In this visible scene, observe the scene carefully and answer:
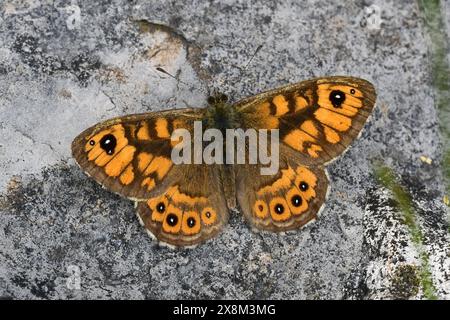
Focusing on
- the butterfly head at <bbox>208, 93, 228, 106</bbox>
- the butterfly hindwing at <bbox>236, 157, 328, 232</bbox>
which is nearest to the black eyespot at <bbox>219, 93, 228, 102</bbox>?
the butterfly head at <bbox>208, 93, 228, 106</bbox>

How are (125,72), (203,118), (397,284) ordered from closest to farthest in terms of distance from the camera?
(397,284) → (203,118) → (125,72)

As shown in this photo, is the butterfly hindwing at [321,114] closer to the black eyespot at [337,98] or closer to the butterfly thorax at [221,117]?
the black eyespot at [337,98]

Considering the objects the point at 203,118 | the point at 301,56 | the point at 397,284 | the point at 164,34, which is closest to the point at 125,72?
the point at 164,34

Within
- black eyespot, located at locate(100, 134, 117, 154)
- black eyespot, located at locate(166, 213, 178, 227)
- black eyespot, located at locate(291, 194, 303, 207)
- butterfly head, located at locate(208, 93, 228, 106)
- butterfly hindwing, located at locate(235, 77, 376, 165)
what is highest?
butterfly head, located at locate(208, 93, 228, 106)

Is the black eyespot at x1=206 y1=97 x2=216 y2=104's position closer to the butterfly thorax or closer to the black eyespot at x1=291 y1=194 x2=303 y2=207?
the butterfly thorax

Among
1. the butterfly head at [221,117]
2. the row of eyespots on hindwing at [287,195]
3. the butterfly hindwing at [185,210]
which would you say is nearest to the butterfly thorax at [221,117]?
the butterfly head at [221,117]

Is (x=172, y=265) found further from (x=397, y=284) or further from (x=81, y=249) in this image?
(x=397, y=284)

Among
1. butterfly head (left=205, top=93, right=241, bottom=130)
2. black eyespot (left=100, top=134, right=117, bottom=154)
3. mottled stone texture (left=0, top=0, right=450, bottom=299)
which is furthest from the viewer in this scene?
butterfly head (left=205, top=93, right=241, bottom=130)
